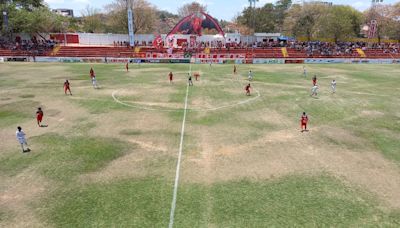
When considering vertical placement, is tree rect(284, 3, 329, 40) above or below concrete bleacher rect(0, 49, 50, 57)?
above

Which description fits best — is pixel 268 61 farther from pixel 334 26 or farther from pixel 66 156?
pixel 66 156

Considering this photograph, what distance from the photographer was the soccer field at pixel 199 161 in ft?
41.2

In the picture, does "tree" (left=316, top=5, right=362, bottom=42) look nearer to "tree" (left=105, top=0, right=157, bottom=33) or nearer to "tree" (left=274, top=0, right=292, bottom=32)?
"tree" (left=274, top=0, right=292, bottom=32)

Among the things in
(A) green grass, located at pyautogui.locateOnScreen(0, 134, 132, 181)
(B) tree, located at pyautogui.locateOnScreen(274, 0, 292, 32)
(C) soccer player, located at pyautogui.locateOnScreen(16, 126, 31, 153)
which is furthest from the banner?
(B) tree, located at pyautogui.locateOnScreen(274, 0, 292, 32)

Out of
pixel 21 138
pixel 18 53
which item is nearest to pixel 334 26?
pixel 18 53

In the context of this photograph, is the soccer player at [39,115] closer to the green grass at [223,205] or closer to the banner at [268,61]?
the green grass at [223,205]

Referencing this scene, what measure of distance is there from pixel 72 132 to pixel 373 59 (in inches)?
2849

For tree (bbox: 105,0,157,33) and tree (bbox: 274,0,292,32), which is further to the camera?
tree (bbox: 274,0,292,32)

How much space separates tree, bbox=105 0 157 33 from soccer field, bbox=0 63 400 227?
69.7 m

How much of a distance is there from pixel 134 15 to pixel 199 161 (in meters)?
89.1

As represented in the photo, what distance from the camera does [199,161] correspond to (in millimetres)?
17297

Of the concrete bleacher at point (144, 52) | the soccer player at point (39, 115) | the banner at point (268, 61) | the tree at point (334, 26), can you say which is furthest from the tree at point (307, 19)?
the soccer player at point (39, 115)

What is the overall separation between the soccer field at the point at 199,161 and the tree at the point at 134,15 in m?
69.7

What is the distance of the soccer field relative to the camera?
12.6 meters
